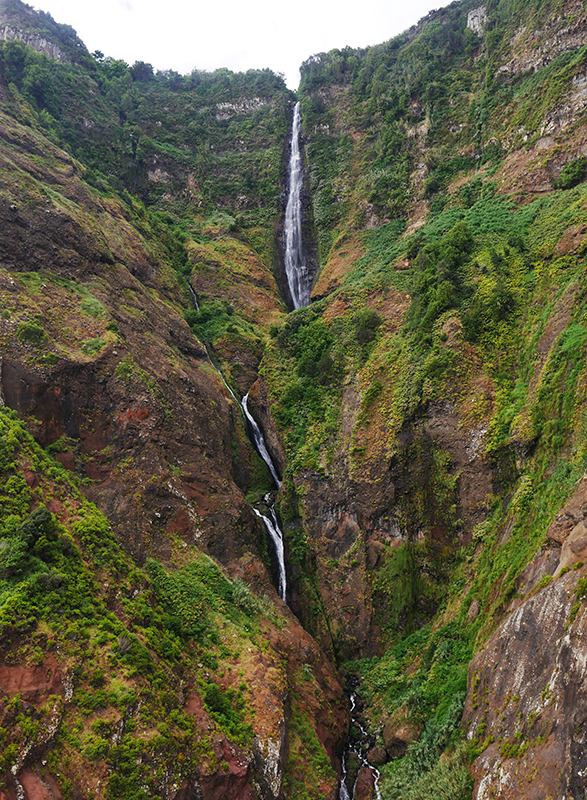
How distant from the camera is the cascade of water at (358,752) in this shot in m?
18.8

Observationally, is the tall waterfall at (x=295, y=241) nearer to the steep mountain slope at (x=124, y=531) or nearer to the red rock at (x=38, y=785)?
the steep mountain slope at (x=124, y=531)

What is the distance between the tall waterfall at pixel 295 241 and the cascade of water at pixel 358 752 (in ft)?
135

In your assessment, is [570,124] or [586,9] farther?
[586,9]

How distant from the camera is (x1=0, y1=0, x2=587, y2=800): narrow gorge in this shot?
14.4 m

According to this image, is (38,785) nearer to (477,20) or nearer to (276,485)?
(276,485)

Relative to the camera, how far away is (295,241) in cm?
6059

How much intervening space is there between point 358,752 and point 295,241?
54425 mm

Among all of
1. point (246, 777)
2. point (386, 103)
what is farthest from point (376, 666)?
point (386, 103)

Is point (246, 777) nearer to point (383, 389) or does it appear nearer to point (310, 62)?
point (383, 389)

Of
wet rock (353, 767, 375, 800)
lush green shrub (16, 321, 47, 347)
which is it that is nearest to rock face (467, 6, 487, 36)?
lush green shrub (16, 321, 47, 347)

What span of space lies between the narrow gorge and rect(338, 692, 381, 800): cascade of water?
152 millimetres

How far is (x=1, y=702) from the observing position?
42.7 ft

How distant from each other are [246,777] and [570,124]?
4363cm

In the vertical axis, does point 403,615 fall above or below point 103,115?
below
